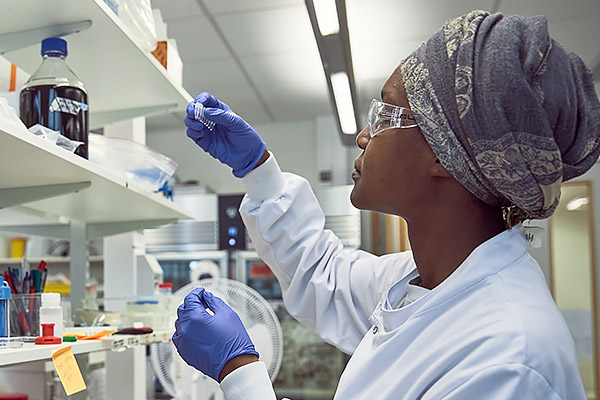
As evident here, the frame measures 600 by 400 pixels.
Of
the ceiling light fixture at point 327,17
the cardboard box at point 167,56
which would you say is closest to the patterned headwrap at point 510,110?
the cardboard box at point 167,56

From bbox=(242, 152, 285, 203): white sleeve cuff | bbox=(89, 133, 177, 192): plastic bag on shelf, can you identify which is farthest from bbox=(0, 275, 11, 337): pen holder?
bbox=(242, 152, 285, 203): white sleeve cuff

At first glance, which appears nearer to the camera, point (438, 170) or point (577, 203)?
point (438, 170)

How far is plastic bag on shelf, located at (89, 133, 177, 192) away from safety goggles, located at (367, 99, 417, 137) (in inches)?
24.8

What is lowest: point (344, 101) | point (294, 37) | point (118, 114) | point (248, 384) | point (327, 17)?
point (248, 384)

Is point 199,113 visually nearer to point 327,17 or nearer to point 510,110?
point 510,110

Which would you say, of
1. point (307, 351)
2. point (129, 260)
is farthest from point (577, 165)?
point (307, 351)

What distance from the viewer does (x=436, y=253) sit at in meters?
1.05

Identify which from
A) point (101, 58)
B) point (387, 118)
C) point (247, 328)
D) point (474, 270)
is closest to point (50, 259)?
point (247, 328)

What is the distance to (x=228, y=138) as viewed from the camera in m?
1.34

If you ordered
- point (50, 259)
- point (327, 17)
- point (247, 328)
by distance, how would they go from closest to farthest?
point (327, 17)
point (247, 328)
point (50, 259)

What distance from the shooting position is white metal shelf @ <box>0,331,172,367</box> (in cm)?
84

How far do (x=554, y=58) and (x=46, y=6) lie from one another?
94cm

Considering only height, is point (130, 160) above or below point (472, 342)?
above

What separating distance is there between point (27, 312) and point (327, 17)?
1374 mm
